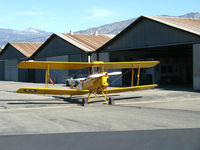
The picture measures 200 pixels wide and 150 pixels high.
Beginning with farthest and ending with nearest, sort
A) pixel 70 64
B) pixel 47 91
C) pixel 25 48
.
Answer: pixel 25 48
pixel 70 64
pixel 47 91

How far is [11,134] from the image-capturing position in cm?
783

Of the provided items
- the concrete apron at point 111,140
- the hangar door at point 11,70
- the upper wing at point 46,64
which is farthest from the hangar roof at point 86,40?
the concrete apron at point 111,140

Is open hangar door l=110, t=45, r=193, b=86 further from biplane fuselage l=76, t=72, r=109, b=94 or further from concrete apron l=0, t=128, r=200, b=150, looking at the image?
concrete apron l=0, t=128, r=200, b=150

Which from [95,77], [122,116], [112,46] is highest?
[112,46]

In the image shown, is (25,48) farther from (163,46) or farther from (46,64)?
(46,64)

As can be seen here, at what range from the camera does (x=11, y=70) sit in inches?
2005

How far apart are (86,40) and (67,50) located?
2.89m

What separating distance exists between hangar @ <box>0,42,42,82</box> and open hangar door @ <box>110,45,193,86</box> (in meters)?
19.1

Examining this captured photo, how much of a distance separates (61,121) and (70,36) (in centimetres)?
2979

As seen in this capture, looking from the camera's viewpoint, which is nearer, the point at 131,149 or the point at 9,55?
the point at 131,149

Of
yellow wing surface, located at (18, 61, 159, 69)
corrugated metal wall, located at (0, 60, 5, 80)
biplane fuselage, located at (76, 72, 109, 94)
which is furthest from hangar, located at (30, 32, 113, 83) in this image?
biplane fuselage, located at (76, 72, 109, 94)


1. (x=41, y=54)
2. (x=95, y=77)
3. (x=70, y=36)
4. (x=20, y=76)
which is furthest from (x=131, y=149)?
(x=20, y=76)

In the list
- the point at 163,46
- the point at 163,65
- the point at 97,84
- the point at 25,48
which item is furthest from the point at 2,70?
the point at 97,84

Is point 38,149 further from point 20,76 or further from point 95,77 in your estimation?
point 20,76
